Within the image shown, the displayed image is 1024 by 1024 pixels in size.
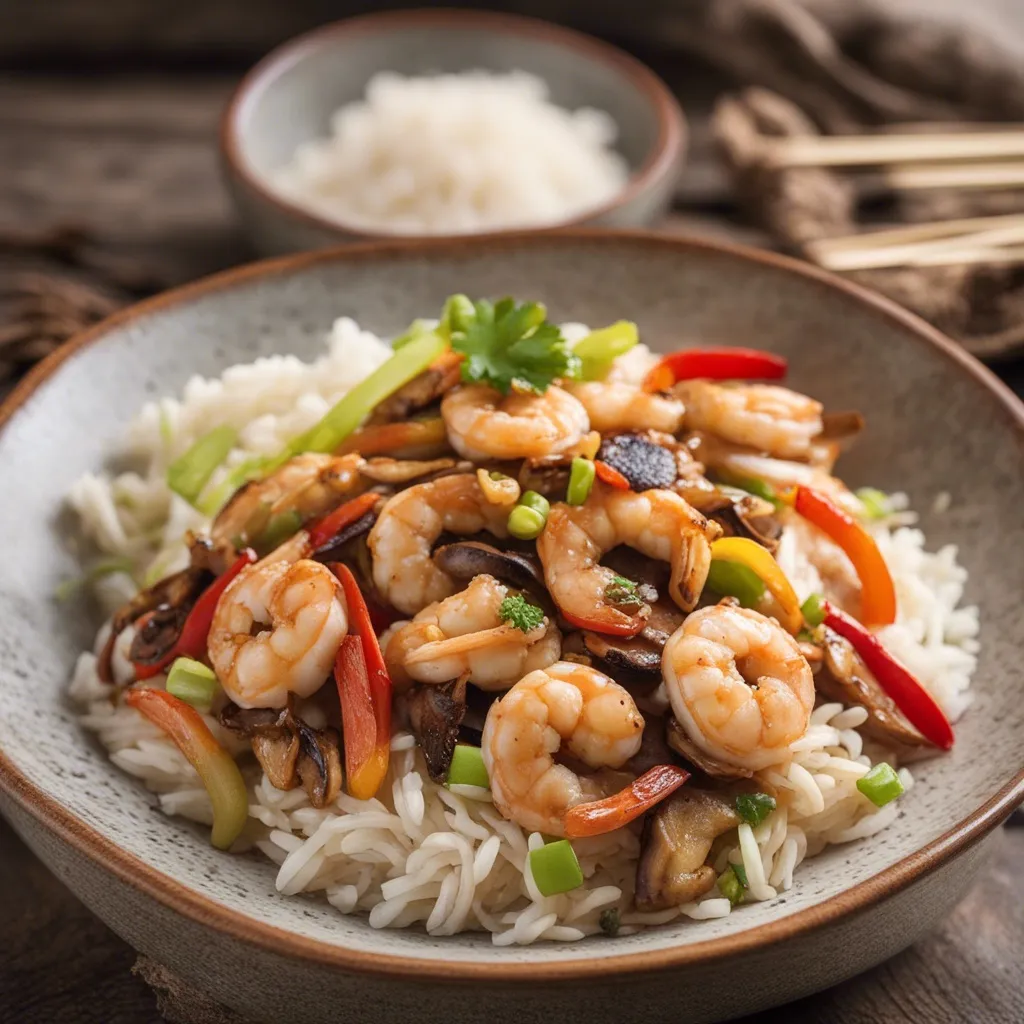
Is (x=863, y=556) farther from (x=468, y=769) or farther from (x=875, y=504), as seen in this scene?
(x=468, y=769)

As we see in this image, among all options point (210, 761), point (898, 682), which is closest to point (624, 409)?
point (898, 682)

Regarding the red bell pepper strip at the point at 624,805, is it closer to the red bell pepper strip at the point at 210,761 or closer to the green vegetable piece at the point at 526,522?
the green vegetable piece at the point at 526,522

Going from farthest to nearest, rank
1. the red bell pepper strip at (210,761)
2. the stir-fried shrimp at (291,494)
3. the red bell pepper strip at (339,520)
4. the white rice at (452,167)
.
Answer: the white rice at (452,167) < the stir-fried shrimp at (291,494) < the red bell pepper strip at (339,520) < the red bell pepper strip at (210,761)

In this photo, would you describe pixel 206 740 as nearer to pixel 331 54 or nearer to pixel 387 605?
pixel 387 605

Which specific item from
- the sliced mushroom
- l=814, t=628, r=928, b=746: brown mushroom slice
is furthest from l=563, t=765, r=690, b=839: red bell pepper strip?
l=814, t=628, r=928, b=746: brown mushroom slice

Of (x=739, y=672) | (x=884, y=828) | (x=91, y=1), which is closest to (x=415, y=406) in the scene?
(x=739, y=672)

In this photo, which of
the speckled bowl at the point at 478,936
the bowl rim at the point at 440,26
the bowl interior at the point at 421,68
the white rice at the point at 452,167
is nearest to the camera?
the speckled bowl at the point at 478,936

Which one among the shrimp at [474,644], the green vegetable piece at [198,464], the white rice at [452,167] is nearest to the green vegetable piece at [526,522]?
the shrimp at [474,644]
